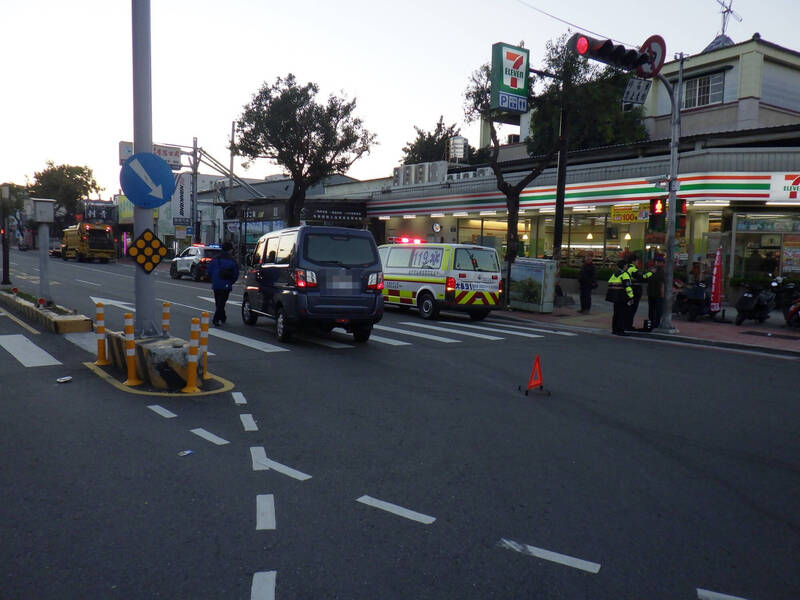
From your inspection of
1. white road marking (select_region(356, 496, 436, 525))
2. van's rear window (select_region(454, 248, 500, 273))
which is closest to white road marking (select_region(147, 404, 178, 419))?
white road marking (select_region(356, 496, 436, 525))

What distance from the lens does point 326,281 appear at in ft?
36.7

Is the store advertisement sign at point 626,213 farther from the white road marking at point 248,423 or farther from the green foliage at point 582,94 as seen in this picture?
the white road marking at point 248,423

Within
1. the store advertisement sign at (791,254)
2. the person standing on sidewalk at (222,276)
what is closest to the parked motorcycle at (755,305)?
the store advertisement sign at (791,254)

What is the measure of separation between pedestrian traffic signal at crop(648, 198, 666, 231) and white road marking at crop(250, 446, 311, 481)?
484 inches

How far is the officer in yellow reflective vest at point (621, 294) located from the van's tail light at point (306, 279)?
275 inches

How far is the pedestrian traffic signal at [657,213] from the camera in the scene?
48.9ft

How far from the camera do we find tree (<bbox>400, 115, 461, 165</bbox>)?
62031 millimetres

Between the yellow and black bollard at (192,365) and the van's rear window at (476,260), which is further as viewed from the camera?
the van's rear window at (476,260)

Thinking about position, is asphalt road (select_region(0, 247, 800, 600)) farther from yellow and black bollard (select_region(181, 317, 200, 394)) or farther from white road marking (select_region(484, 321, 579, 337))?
white road marking (select_region(484, 321, 579, 337))

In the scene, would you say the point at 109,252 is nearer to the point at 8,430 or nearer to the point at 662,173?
the point at 662,173

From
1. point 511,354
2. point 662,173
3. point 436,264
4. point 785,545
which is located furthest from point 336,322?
point 662,173

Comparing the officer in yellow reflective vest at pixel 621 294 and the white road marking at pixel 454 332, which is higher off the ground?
the officer in yellow reflective vest at pixel 621 294

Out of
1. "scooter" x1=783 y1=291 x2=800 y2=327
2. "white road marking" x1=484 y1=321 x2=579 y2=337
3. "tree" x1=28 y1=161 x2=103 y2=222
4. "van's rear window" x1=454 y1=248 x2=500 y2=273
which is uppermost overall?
"tree" x1=28 y1=161 x2=103 y2=222

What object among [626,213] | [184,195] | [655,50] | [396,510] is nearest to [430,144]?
[184,195]
